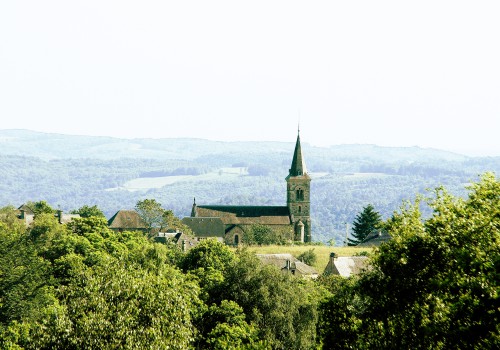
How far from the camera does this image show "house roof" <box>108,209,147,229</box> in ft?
483

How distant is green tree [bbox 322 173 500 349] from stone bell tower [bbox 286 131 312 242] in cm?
12327

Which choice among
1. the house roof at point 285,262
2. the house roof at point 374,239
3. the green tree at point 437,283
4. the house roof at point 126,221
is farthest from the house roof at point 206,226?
the green tree at point 437,283

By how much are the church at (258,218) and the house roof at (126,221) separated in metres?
9.36

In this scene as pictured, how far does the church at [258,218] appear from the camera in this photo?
152500 millimetres

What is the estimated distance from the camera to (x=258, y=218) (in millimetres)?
154875

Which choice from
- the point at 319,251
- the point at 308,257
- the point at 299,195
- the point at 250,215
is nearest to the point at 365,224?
the point at 299,195

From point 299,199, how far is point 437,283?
138866 millimetres

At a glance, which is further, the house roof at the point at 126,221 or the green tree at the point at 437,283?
the house roof at the point at 126,221

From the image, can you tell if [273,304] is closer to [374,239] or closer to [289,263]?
[289,263]

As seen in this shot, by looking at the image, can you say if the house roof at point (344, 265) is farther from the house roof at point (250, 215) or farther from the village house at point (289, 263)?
the house roof at point (250, 215)

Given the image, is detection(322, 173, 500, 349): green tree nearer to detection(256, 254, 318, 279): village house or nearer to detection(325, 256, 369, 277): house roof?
detection(256, 254, 318, 279): village house

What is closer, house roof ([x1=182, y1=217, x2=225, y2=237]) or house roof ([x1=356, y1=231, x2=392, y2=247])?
house roof ([x1=356, y1=231, x2=392, y2=247])

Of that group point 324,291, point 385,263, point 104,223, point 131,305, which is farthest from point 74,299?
point 104,223

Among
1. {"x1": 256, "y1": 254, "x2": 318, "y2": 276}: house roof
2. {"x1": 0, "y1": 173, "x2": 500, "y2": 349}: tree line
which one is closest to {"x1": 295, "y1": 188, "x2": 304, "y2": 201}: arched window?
{"x1": 256, "y1": 254, "x2": 318, "y2": 276}: house roof
